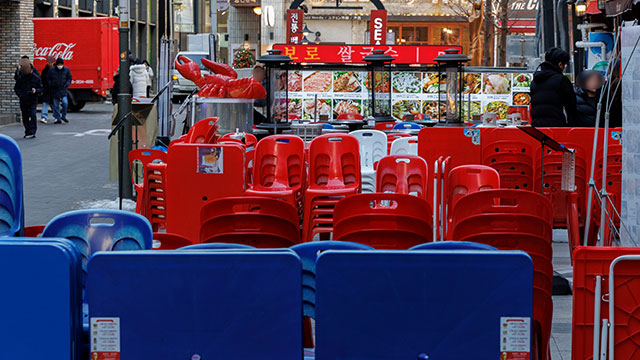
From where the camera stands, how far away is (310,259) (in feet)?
15.2

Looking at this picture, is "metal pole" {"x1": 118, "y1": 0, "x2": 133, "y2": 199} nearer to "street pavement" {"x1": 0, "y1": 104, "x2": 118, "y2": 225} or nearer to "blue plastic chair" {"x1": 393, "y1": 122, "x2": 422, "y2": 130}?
"street pavement" {"x1": 0, "y1": 104, "x2": 118, "y2": 225}

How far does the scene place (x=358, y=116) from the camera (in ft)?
54.7

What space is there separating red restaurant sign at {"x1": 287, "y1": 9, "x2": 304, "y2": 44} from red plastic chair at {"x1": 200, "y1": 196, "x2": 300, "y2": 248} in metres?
22.2

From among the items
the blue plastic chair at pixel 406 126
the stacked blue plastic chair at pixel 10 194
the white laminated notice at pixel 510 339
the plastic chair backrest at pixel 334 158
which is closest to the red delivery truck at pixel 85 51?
the blue plastic chair at pixel 406 126

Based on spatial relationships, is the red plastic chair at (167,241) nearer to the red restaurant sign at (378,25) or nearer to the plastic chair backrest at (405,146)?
the plastic chair backrest at (405,146)

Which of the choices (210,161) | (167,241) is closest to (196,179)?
(210,161)

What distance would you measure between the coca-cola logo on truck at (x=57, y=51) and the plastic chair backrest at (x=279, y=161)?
27.2m

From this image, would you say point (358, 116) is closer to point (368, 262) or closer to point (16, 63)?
point (368, 262)

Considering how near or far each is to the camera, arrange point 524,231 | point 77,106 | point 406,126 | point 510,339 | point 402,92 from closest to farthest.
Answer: point 510,339, point 524,231, point 406,126, point 402,92, point 77,106

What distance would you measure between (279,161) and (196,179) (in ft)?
4.43

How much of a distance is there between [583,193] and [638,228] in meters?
3.49

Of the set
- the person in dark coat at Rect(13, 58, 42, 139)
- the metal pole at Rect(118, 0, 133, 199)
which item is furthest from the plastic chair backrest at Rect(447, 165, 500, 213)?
the person in dark coat at Rect(13, 58, 42, 139)

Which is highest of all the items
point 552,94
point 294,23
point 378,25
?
point 294,23

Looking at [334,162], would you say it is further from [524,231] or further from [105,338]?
[105,338]
